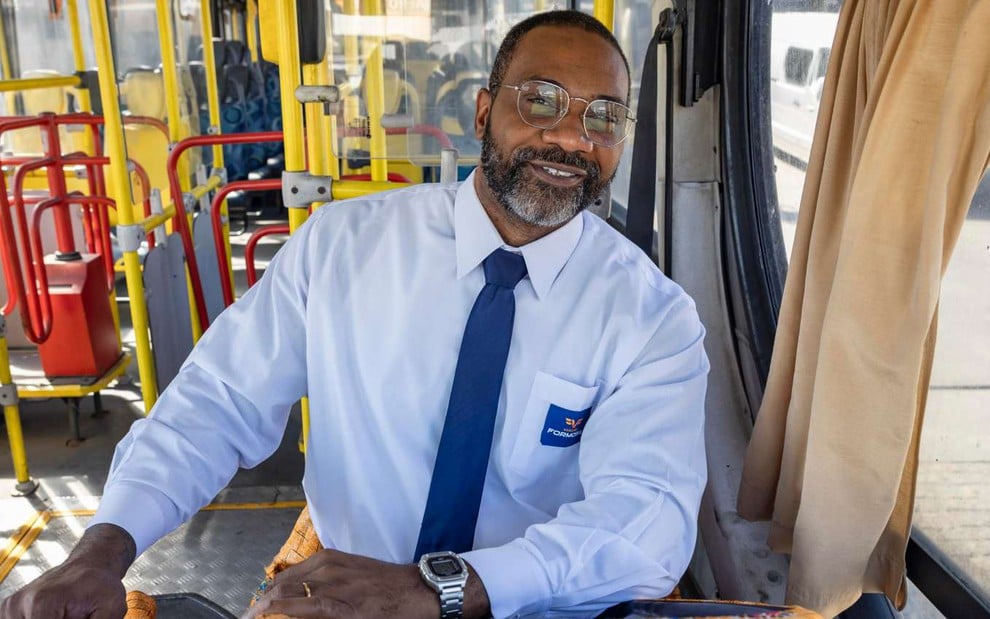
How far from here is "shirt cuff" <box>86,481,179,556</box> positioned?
56.1 inches

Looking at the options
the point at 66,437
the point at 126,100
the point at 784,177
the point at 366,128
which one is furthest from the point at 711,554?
the point at 126,100

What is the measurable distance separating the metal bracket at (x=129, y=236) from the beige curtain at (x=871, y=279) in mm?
2290

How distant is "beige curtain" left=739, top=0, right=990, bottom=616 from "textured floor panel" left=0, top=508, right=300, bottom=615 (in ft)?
5.96

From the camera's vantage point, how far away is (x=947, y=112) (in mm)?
1366

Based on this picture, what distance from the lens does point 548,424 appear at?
5.41ft

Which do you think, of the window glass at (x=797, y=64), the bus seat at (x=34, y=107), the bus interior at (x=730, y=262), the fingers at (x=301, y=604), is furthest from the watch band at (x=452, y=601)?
the bus seat at (x=34, y=107)

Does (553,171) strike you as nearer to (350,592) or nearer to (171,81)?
(350,592)

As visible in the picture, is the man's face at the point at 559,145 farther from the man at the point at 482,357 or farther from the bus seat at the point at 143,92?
the bus seat at the point at 143,92

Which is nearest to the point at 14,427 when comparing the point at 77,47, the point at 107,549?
the point at 77,47

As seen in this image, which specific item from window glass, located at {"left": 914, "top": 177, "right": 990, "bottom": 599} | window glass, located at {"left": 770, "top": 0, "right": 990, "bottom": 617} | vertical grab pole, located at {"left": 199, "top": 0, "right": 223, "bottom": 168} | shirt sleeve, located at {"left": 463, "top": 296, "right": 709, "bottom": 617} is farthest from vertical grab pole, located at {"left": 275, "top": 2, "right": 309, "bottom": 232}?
Result: vertical grab pole, located at {"left": 199, "top": 0, "right": 223, "bottom": 168}

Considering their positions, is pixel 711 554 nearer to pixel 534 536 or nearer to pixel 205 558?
pixel 534 536

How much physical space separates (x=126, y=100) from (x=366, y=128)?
206 inches

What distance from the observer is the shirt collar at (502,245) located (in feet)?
5.60

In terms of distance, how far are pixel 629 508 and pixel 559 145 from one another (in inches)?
28.3
